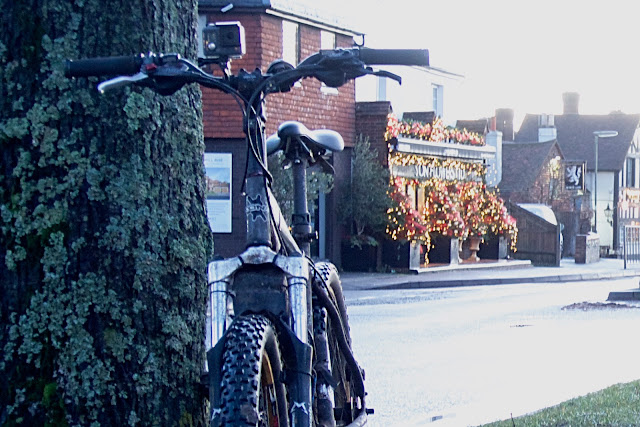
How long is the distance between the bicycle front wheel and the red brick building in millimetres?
20937

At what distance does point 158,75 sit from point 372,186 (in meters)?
24.8

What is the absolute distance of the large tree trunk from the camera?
3658 mm

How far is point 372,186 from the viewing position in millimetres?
28266

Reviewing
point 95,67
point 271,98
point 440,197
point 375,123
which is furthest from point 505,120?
point 95,67

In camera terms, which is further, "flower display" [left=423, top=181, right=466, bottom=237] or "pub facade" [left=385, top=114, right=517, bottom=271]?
"flower display" [left=423, top=181, right=466, bottom=237]

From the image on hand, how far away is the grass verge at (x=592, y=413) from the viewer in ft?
20.6

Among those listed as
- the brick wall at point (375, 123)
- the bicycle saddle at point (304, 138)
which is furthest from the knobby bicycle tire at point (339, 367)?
the brick wall at point (375, 123)

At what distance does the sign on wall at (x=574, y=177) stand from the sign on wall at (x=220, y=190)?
3015 cm

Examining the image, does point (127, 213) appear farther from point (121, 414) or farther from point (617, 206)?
point (617, 206)

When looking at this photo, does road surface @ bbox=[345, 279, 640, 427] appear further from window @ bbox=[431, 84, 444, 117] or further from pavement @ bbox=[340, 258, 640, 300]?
window @ bbox=[431, 84, 444, 117]

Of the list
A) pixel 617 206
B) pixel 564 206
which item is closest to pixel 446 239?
pixel 564 206

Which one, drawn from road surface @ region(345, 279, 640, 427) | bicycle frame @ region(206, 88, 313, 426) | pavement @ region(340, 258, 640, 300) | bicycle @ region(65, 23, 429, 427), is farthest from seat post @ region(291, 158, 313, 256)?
pavement @ region(340, 258, 640, 300)

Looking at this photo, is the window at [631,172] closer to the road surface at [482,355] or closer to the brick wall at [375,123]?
the brick wall at [375,123]

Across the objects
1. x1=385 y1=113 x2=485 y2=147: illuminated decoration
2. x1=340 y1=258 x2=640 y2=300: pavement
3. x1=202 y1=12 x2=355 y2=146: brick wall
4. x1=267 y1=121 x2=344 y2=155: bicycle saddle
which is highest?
x1=202 y1=12 x2=355 y2=146: brick wall
